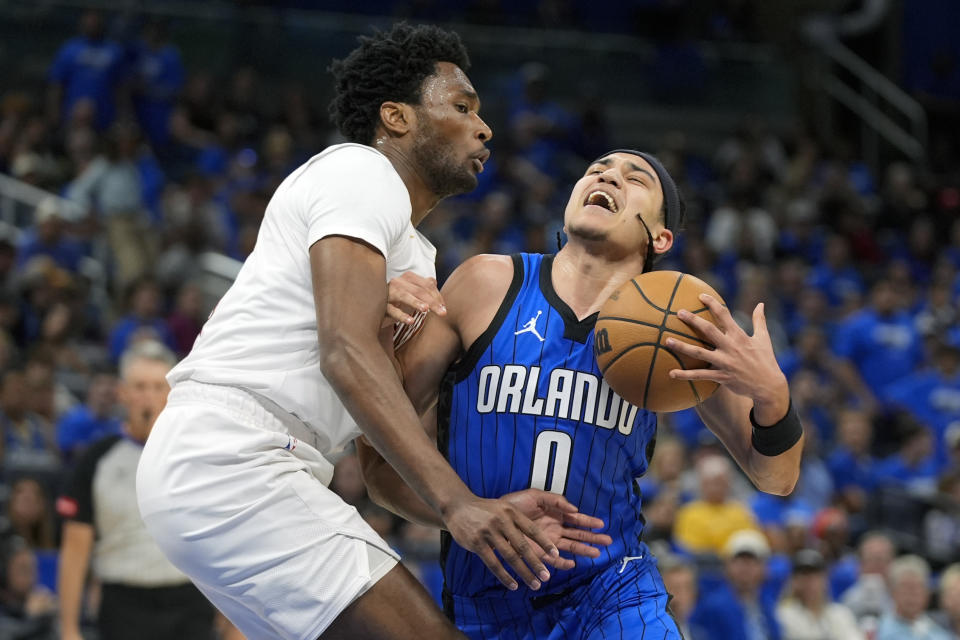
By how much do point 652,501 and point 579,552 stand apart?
242 inches

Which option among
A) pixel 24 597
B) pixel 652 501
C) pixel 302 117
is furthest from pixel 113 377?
pixel 302 117

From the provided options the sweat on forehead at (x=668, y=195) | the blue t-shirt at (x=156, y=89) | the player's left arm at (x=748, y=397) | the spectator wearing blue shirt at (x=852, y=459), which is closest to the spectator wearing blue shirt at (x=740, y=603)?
the spectator wearing blue shirt at (x=852, y=459)

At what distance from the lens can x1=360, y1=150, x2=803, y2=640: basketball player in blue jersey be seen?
12.1ft

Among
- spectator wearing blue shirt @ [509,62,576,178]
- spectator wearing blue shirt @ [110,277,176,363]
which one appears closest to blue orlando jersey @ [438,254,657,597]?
spectator wearing blue shirt @ [110,277,176,363]

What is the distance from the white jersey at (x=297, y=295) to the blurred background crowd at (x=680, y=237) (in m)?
3.50

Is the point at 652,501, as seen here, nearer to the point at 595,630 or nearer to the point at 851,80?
the point at 595,630

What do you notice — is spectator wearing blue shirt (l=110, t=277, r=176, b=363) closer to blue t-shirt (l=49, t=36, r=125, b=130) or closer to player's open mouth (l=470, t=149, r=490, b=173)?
blue t-shirt (l=49, t=36, r=125, b=130)

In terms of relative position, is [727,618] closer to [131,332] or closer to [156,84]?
[131,332]

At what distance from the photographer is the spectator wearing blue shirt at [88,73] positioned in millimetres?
13039

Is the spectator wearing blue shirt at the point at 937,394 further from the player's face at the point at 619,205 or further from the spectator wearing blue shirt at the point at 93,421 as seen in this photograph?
the player's face at the point at 619,205

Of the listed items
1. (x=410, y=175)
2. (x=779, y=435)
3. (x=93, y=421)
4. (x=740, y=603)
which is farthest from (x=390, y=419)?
(x=93, y=421)

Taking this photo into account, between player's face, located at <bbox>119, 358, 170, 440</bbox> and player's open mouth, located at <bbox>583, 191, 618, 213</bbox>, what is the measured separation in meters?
2.97

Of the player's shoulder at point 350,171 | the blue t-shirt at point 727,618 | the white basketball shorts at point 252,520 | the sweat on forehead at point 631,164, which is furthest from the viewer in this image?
the blue t-shirt at point 727,618

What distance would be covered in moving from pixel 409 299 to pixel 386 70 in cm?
83
